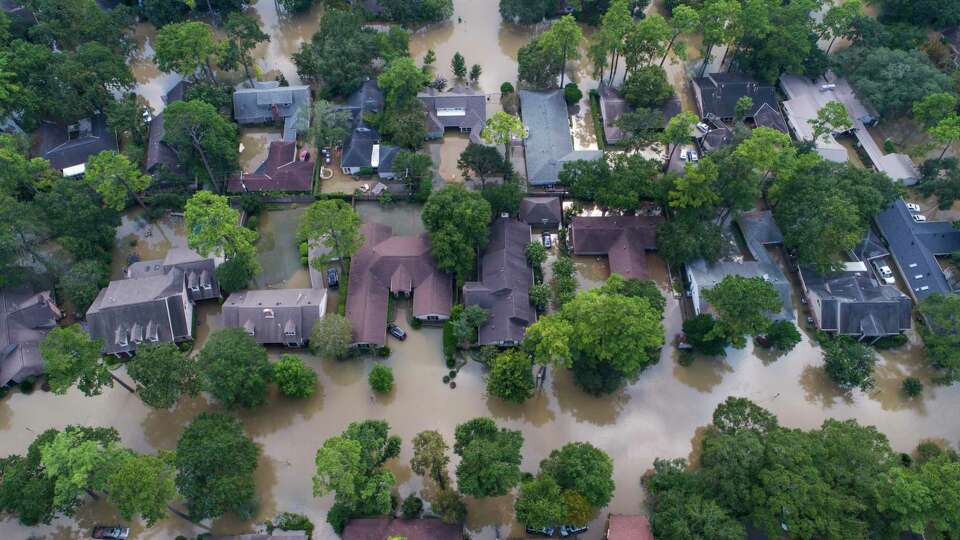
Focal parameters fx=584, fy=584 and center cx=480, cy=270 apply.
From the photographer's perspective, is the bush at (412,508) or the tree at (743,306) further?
the tree at (743,306)

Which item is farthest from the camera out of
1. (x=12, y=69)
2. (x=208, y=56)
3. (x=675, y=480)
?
(x=208, y=56)

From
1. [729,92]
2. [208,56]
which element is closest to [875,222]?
[729,92]

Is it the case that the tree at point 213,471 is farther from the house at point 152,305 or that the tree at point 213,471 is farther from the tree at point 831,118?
the tree at point 831,118

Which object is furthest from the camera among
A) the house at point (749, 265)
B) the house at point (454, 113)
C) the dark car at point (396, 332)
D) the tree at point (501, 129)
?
the house at point (454, 113)

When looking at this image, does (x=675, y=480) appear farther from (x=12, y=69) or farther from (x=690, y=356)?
(x=12, y=69)

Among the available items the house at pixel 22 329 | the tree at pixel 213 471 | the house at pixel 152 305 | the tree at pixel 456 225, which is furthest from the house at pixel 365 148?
the tree at pixel 213 471

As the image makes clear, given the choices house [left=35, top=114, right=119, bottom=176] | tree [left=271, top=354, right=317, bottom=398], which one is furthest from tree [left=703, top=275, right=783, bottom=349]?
house [left=35, top=114, right=119, bottom=176]

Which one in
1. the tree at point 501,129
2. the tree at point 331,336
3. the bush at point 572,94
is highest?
the bush at point 572,94
